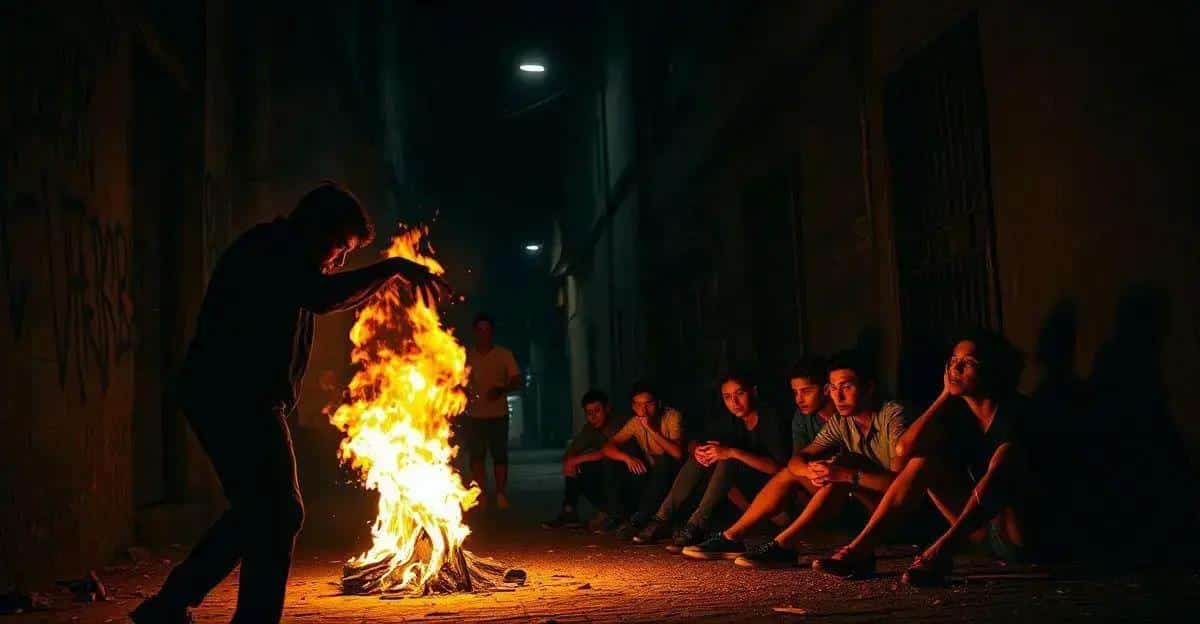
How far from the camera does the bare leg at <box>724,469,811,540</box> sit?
24.7ft

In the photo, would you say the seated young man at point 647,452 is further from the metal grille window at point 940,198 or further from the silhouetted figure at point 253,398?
the silhouetted figure at point 253,398

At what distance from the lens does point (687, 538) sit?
8438 millimetres

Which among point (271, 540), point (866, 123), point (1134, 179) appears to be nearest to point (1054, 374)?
point (1134, 179)

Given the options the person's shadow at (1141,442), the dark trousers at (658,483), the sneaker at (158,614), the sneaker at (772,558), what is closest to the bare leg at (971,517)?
the person's shadow at (1141,442)

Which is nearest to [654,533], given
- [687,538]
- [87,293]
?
[687,538]

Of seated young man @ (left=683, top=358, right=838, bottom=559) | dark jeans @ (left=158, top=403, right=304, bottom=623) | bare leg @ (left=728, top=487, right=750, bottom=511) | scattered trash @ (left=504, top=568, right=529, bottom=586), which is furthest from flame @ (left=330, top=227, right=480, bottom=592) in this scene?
bare leg @ (left=728, top=487, right=750, bottom=511)

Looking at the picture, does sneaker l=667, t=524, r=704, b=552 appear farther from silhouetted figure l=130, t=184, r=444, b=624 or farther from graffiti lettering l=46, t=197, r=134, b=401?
graffiti lettering l=46, t=197, r=134, b=401

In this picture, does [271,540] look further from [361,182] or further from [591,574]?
[361,182]

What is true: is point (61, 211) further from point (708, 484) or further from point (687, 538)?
point (708, 484)

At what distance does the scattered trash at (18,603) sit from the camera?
237 inches

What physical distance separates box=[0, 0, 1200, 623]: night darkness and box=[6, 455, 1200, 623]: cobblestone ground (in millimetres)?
44

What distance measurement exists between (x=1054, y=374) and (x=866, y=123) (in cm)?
339

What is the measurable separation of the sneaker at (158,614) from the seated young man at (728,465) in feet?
14.9

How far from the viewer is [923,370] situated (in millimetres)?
8750
